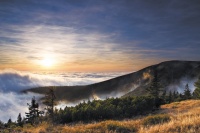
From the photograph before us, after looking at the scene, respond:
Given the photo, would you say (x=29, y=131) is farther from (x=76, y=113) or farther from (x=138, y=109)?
(x=138, y=109)

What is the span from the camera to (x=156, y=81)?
239 ft

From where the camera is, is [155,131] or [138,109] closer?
[155,131]

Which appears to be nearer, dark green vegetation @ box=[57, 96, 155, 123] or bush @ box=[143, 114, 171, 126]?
bush @ box=[143, 114, 171, 126]

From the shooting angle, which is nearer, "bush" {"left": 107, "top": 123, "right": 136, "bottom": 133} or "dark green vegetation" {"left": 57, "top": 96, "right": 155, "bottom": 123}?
"bush" {"left": 107, "top": 123, "right": 136, "bottom": 133}

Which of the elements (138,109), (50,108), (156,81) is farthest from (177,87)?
(138,109)

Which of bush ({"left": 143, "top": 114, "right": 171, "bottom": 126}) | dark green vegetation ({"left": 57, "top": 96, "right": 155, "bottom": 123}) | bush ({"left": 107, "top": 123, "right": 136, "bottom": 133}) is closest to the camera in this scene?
bush ({"left": 107, "top": 123, "right": 136, "bottom": 133})

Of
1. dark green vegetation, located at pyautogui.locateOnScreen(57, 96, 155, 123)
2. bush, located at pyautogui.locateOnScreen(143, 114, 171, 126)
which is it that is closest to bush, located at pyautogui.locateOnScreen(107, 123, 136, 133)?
bush, located at pyautogui.locateOnScreen(143, 114, 171, 126)

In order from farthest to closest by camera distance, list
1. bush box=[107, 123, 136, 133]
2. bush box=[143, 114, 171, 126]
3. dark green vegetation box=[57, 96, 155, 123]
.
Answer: dark green vegetation box=[57, 96, 155, 123]
bush box=[143, 114, 171, 126]
bush box=[107, 123, 136, 133]

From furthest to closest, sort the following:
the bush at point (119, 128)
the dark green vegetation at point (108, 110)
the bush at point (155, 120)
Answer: the dark green vegetation at point (108, 110), the bush at point (155, 120), the bush at point (119, 128)

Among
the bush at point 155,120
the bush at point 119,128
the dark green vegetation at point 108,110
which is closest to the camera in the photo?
the bush at point 119,128

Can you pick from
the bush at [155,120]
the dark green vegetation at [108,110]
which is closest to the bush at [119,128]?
the bush at [155,120]

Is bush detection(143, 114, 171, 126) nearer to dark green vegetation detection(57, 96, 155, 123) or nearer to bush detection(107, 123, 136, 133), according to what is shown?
bush detection(107, 123, 136, 133)

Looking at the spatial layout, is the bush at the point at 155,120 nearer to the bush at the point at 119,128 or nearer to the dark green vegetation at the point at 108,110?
the bush at the point at 119,128

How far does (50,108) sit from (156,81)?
35.6m
